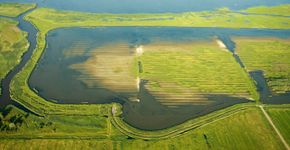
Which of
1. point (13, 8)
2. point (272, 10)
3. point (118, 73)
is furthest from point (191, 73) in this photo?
point (13, 8)

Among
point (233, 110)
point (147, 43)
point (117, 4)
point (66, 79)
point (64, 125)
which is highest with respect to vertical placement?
point (117, 4)

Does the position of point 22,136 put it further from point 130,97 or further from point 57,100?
point 130,97

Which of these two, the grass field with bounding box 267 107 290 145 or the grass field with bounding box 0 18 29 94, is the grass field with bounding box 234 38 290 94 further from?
the grass field with bounding box 0 18 29 94

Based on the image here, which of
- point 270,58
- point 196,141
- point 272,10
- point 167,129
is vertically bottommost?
point 196,141

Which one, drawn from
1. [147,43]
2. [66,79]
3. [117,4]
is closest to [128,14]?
[117,4]

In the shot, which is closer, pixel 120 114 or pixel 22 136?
pixel 22 136

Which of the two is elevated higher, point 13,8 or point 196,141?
point 13,8

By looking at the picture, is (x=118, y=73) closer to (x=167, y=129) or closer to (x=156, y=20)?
(x=167, y=129)

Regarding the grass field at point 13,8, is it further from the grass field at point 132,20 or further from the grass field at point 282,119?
the grass field at point 282,119
